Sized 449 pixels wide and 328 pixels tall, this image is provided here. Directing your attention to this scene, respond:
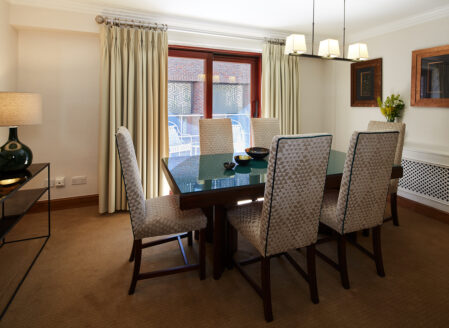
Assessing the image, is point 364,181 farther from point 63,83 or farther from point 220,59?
point 63,83

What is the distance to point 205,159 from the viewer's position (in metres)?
2.80

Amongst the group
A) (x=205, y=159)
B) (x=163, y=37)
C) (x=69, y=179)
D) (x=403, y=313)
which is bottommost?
(x=403, y=313)

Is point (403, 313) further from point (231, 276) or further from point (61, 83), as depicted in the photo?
point (61, 83)

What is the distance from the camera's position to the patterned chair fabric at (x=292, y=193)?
1.54 metres

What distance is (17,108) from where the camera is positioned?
7.35ft

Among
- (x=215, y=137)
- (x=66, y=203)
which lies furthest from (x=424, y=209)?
(x=66, y=203)

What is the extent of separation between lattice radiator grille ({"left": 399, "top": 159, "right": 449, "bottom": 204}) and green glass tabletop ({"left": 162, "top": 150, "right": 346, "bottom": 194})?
1.29m

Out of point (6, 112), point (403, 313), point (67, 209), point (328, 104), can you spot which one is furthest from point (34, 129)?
point (328, 104)

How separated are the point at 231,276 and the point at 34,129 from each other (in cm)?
290

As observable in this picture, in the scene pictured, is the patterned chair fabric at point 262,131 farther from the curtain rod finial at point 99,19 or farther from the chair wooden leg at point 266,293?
the curtain rod finial at point 99,19

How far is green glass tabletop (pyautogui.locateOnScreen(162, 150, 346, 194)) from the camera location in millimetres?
1895

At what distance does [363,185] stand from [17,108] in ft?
8.75

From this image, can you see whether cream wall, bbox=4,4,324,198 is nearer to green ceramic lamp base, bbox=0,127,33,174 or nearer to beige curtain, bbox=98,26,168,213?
beige curtain, bbox=98,26,168,213

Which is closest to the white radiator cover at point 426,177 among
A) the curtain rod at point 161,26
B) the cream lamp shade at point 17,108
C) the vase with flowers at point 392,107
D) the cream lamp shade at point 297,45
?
the vase with flowers at point 392,107
